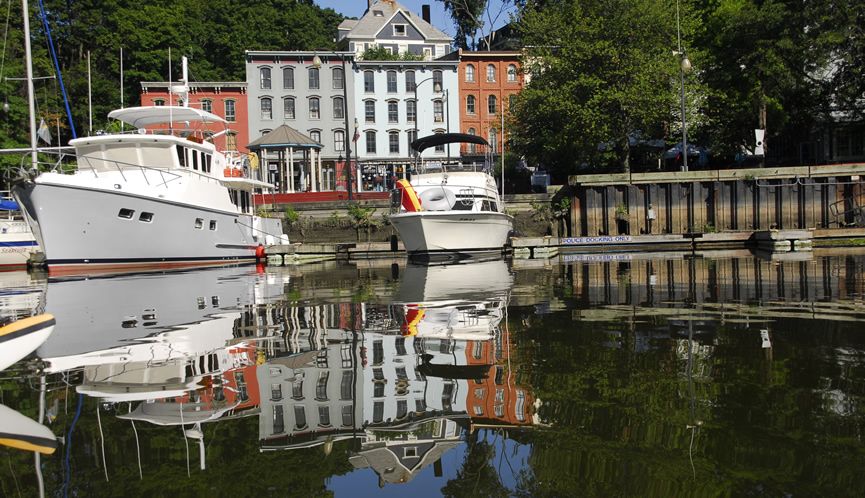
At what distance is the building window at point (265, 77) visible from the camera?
192ft

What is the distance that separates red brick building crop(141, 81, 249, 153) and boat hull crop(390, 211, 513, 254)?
3446 cm

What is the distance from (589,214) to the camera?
31859 millimetres

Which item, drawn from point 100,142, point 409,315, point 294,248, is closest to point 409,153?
point 294,248

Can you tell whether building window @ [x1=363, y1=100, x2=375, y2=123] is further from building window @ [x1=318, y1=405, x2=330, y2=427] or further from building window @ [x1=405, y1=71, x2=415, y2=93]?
building window @ [x1=318, y1=405, x2=330, y2=427]

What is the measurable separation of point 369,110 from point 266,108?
8697 mm

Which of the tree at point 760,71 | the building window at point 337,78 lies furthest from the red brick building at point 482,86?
the tree at point 760,71

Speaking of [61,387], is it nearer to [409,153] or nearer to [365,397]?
[365,397]

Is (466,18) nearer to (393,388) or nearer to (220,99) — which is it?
(220,99)

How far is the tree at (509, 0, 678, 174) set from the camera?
35312 millimetres

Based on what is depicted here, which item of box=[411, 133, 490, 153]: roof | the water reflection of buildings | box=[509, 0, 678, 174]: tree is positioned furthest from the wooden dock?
the water reflection of buildings

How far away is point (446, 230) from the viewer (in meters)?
25.5

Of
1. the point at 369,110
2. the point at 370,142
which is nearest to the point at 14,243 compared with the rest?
the point at 370,142

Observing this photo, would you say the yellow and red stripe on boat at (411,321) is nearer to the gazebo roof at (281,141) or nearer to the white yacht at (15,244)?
the white yacht at (15,244)

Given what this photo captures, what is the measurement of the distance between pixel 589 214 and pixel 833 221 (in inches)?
406
